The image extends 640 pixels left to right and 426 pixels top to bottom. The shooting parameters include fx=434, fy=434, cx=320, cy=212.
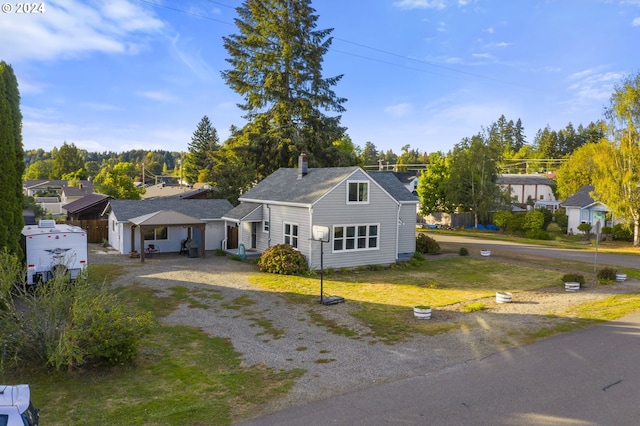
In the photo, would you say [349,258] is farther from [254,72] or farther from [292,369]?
[254,72]

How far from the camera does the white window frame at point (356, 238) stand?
2333 cm

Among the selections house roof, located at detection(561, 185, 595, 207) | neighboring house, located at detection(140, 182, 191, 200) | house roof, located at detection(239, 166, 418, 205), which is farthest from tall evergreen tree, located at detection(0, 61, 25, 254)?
house roof, located at detection(561, 185, 595, 207)

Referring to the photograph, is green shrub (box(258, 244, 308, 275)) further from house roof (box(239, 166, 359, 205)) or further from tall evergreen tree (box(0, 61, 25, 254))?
tall evergreen tree (box(0, 61, 25, 254))

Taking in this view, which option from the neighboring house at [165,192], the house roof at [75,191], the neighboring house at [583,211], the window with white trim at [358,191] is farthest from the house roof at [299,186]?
the house roof at [75,191]

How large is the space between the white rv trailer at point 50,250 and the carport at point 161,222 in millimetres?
6388

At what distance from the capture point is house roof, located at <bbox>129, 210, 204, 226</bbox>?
80.8 feet

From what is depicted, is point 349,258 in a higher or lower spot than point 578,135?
lower

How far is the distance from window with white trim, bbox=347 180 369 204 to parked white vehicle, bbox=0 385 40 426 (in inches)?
728

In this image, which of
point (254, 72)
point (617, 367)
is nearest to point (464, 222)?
point (254, 72)

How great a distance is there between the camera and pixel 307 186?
982 inches

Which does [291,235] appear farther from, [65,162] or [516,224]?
[65,162]

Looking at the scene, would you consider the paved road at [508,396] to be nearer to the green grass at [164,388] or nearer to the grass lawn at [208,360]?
the green grass at [164,388]

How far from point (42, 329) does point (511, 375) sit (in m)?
10.2

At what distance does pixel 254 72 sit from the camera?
42.0 m
